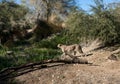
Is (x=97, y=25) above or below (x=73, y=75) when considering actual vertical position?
above

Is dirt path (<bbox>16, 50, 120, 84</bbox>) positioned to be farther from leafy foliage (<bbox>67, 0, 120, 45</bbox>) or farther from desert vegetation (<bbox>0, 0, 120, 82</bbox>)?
leafy foliage (<bbox>67, 0, 120, 45</bbox>)

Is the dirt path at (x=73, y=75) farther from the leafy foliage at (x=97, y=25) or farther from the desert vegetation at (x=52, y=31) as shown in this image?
the leafy foliage at (x=97, y=25)

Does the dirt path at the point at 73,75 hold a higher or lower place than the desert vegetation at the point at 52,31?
lower

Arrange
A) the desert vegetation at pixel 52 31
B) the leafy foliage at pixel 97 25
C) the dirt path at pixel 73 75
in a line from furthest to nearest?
the leafy foliage at pixel 97 25 < the desert vegetation at pixel 52 31 < the dirt path at pixel 73 75

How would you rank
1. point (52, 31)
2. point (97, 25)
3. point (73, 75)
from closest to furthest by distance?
point (73, 75)
point (97, 25)
point (52, 31)

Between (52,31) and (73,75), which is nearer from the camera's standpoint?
(73,75)

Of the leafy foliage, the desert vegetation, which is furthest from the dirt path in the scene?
the leafy foliage

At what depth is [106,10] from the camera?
728 inches

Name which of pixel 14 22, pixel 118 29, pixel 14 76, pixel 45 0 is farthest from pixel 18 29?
pixel 14 76

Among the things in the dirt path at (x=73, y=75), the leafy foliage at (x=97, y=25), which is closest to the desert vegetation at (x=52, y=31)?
the leafy foliage at (x=97, y=25)

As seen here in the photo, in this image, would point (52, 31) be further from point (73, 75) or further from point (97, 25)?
point (73, 75)

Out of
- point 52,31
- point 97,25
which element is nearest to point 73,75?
point 97,25

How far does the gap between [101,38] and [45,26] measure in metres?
12.1

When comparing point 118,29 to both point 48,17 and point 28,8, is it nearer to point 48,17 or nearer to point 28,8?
point 48,17
